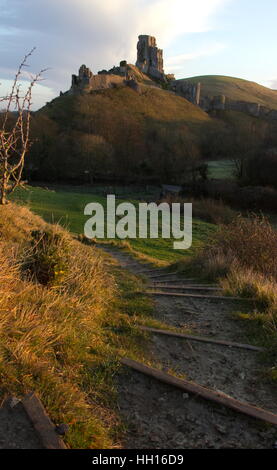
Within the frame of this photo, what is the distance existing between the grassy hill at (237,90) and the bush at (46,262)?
146m

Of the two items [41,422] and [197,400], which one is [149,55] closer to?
[197,400]

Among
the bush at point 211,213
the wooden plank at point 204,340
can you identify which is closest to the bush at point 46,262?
the wooden plank at point 204,340

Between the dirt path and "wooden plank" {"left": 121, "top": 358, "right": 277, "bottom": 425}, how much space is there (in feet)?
0.21

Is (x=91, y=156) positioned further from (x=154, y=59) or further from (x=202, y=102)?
(x=154, y=59)

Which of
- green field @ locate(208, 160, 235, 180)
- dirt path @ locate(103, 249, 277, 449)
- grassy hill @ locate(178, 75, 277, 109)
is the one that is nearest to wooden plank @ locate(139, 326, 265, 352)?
dirt path @ locate(103, 249, 277, 449)

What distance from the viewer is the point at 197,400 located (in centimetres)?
407

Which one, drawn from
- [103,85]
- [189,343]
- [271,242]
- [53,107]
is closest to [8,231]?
[189,343]

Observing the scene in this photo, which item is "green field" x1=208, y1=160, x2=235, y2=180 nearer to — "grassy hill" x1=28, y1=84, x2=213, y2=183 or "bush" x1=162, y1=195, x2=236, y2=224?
"grassy hill" x1=28, y1=84, x2=213, y2=183

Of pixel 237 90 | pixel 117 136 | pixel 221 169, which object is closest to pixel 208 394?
pixel 221 169

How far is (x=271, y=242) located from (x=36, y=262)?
21.6 feet

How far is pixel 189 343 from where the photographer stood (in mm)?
5723

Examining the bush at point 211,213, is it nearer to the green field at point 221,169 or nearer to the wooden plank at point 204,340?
the green field at point 221,169

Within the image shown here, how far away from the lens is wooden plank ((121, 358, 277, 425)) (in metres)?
3.81

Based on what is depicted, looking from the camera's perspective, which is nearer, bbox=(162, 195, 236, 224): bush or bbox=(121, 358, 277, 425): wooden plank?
bbox=(121, 358, 277, 425): wooden plank
